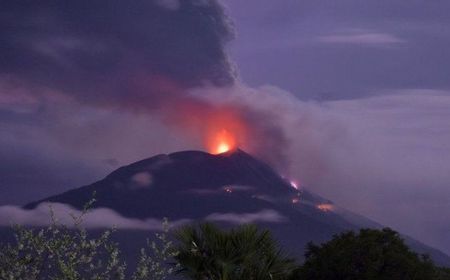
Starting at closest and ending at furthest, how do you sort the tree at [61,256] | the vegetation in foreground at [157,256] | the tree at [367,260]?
1. the tree at [61,256]
2. the vegetation in foreground at [157,256]
3. the tree at [367,260]

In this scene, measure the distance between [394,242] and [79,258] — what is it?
22509 millimetres

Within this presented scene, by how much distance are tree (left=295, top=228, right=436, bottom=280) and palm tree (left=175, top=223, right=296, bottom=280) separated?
14.0 m

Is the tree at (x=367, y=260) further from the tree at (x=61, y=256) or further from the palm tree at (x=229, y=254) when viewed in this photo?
the tree at (x=61, y=256)

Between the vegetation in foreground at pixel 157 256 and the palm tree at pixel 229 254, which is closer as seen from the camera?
the vegetation in foreground at pixel 157 256

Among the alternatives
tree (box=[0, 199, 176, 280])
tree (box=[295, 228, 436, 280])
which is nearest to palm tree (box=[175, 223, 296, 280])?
tree (box=[0, 199, 176, 280])

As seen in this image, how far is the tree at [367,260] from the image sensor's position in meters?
37.7

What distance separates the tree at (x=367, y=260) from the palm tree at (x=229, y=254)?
46.0 feet

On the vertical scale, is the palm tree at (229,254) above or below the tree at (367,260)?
below

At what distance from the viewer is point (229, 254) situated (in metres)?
24.2

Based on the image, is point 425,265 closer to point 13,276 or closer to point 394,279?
point 394,279

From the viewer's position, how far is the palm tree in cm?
2408

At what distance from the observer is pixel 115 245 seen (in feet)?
68.9

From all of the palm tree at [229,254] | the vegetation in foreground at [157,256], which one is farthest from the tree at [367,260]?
the palm tree at [229,254]

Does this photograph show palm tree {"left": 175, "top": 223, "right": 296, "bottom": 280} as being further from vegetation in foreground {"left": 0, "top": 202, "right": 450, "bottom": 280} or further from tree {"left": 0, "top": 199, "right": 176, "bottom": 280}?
tree {"left": 0, "top": 199, "right": 176, "bottom": 280}
